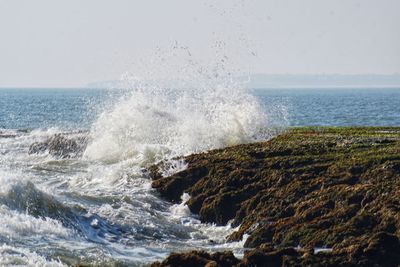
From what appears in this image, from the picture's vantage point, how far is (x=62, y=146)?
35969 millimetres

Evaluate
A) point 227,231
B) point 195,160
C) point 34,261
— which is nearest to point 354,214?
point 227,231

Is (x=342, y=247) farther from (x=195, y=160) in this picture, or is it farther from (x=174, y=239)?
(x=195, y=160)

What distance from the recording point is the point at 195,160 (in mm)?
26422

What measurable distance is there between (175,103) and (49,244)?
2090cm

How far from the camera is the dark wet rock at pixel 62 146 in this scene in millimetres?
35219

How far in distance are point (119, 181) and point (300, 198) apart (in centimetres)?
843

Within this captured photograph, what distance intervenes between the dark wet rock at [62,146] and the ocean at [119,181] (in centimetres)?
18

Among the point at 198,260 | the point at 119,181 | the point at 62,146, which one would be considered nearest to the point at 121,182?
the point at 119,181

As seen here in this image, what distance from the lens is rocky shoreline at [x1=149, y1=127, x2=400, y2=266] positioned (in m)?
14.4

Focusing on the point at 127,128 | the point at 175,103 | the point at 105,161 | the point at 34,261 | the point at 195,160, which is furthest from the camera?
the point at 175,103

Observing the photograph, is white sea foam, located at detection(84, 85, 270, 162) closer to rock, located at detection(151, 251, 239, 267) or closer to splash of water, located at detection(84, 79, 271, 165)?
splash of water, located at detection(84, 79, 271, 165)

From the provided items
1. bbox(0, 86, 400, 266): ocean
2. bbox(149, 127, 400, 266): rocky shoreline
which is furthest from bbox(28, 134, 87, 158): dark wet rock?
bbox(149, 127, 400, 266): rocky shoreline

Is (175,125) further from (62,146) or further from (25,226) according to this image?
(25,226)

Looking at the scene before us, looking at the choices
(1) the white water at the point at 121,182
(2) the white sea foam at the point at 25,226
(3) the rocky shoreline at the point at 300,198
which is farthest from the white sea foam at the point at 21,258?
(3) the rocky shoreline at the point at 300,198
